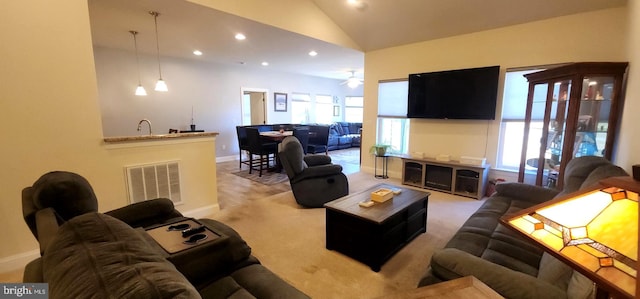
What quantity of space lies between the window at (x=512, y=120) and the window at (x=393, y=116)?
156 centimetres

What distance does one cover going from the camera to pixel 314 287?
204cm

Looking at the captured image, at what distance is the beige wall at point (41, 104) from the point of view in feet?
6.97

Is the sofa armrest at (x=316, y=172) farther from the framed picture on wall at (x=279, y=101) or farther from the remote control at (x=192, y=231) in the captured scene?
the framed picture on wall at (x=279, y=101)

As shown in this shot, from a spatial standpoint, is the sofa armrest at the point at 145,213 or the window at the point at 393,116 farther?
the window at the point at 393,116

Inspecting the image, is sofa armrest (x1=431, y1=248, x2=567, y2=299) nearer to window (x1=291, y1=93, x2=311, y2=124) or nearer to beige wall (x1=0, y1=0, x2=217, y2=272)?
beige wall (x1=0, y1=0, x2=217, y2=272)

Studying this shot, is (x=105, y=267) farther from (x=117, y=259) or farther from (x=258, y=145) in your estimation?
(x=258, y=145)

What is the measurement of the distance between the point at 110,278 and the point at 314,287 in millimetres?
1630

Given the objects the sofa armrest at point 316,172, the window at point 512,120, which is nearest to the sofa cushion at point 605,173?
the window at point 512,120

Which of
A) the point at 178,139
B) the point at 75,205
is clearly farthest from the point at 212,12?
the point at 75,205

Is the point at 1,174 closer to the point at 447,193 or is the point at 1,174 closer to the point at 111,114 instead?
the point at 111,114

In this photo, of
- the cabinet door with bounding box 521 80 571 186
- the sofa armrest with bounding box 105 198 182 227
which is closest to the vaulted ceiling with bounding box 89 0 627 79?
the cabinet door with bounding box 521 80 571 186

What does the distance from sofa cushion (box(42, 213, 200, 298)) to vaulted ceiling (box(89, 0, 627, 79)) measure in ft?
9.97

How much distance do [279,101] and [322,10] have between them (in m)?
3.91

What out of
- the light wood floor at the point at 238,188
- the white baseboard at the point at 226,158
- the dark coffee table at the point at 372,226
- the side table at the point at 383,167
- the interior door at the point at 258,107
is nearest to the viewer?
the dark coffee table at the point at 372,226
